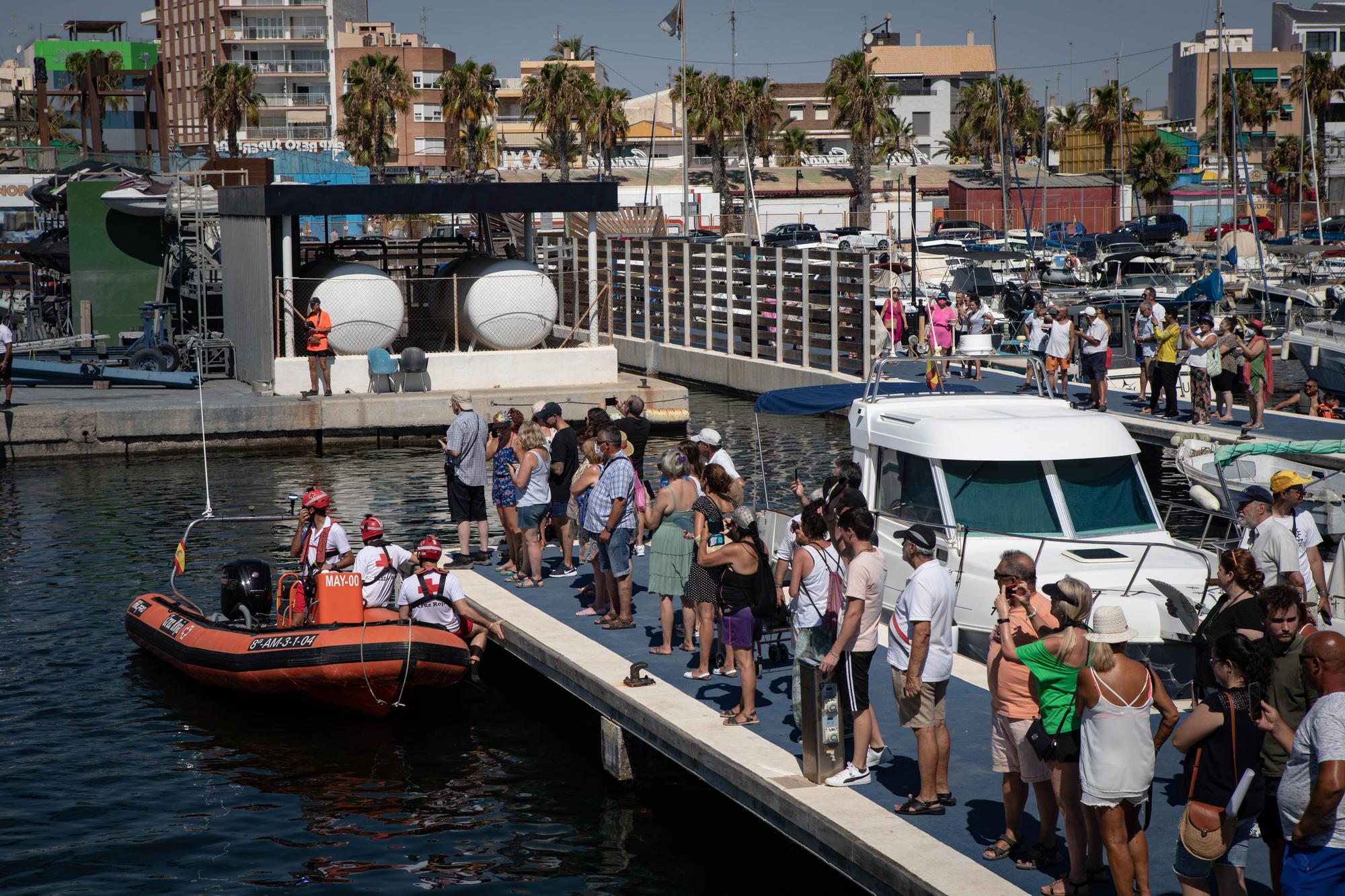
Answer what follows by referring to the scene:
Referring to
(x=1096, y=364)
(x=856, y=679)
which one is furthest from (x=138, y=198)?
(x=856, y=679)

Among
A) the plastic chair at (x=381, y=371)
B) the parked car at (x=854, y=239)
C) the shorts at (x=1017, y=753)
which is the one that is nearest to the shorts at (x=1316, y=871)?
the shorts at (x=1017, y=753)

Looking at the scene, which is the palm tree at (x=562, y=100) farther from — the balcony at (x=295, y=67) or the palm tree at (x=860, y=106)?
the balcony at (x=295, y=67)

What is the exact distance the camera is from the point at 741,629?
10.3 m

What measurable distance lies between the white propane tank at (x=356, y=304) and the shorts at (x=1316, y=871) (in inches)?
935

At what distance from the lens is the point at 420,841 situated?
10.7 meters

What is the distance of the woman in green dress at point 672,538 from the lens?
11.9 meters

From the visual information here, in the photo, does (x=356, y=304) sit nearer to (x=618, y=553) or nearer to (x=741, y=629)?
(x=618, y=553)

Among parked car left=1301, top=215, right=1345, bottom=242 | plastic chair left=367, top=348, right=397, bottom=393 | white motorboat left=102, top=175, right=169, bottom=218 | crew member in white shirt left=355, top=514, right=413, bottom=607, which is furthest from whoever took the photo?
parked car left=1301, top=215, right=1345, bottom=242

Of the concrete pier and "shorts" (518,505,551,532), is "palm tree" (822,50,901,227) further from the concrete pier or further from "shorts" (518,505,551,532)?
"shorts" (518,505,551,532)

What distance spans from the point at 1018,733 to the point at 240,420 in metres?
22.0

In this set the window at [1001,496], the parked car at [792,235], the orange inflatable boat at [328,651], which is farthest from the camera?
the parked car at [792,235]

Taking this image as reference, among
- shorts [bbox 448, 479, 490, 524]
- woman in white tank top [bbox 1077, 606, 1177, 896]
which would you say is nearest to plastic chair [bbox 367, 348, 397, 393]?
shorts [bbox 448, 479, 490, 524]

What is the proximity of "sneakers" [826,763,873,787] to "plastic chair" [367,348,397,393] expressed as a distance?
20305mm

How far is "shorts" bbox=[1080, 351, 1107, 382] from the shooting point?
81.2 ft
